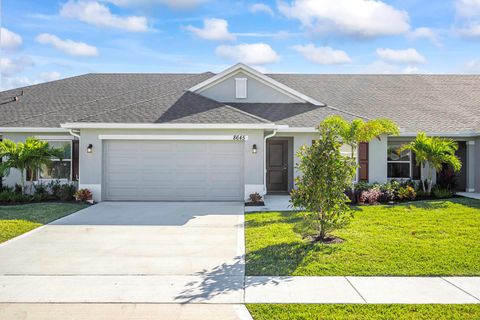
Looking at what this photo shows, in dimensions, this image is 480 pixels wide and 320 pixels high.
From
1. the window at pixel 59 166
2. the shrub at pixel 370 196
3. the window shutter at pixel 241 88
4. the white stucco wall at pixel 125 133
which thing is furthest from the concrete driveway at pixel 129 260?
the window shutter at pixel 241 88

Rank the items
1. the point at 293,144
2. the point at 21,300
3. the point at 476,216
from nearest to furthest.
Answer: the point at 21,300, the point at 476,216, the point at 293,144

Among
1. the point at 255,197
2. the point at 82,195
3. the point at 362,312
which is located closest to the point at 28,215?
the point at 82,195

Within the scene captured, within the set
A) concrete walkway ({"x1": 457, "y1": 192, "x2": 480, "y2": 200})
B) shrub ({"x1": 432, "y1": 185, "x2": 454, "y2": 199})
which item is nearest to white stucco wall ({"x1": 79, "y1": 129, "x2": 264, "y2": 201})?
shrub ({"x1": 432, "y1": 185, "x2": 454, "y2": 199})

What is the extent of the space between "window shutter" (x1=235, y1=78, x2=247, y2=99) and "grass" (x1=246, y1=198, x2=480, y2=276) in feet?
25.7

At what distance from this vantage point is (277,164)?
17.1 meters

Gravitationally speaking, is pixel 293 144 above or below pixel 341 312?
above

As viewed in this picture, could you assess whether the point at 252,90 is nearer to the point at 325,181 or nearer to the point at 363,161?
the point at 363,161

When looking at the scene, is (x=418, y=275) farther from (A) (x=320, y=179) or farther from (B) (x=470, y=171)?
(B) (x=470, y=171)

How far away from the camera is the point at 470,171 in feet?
55.4

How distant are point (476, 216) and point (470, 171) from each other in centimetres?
655

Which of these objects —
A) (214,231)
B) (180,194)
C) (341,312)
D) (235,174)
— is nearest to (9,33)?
(180,194)

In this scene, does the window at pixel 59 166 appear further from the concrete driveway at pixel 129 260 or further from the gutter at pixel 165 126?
the concrete driveway at pixel 129 260

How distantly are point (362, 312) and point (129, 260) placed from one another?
4316mm

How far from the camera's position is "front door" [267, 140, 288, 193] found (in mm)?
17047
